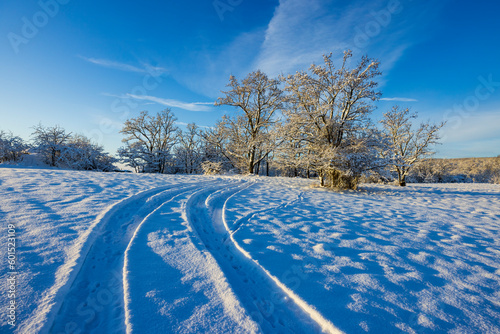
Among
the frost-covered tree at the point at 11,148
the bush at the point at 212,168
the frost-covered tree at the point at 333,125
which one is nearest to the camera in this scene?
the frost-covered tree at the point at 333,125

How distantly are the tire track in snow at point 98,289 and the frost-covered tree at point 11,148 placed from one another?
19.1 m

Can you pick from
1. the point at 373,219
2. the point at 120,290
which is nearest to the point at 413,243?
the point at 373,219

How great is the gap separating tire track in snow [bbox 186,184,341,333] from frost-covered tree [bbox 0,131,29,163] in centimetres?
2102

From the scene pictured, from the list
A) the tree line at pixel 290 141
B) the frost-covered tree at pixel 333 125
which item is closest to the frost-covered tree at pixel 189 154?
the tree line at pixel 290 141

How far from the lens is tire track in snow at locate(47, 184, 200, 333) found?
1.87 metres

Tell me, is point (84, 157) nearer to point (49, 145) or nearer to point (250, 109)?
point (49, 145)

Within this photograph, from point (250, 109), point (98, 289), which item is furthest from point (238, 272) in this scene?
point (250, 109)

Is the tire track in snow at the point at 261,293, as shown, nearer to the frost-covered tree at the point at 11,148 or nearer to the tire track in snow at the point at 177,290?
the tire track in snow at the point at 177,290

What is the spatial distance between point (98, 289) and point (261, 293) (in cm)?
204

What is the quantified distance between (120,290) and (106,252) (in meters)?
1.14

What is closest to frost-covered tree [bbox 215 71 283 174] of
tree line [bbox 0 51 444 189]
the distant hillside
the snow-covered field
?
tree line [bbox 0 51 444 189]

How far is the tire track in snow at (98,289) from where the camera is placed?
187 centimetres

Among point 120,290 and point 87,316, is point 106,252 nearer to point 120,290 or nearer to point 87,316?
point 120,290

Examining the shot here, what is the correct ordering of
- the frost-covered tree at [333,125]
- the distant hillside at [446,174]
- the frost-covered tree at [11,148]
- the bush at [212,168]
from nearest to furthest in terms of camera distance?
the frost-covered tree at [333,125], the frost-covered tree at [11,148], the bush at [212,168], the distant hillside at [446,174]
